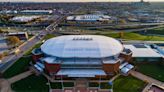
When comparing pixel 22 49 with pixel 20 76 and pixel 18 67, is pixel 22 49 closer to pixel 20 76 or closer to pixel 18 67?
pixel 18 67

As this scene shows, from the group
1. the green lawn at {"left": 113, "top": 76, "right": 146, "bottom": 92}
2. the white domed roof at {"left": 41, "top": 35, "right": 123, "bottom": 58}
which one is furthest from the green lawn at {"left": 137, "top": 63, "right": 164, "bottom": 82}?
the white domed roof at {"left": 41, "top": 35, "right": 123, "bottom": 58}

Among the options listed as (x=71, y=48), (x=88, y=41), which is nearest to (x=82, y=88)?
(x=71, y=48)

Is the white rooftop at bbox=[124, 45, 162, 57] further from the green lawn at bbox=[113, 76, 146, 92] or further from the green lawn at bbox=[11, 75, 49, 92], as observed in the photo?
the green lawn at bbox=[11, 75, 49, 92]

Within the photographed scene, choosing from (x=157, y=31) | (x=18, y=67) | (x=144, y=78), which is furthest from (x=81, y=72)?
(x=157, y=31)

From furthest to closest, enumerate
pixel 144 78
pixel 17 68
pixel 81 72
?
pixel 17 68, pixel 144 78, pixel 81 72

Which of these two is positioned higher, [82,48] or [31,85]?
[82,48]

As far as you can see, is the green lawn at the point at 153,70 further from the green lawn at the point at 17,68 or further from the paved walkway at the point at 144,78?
the green lawn at the point at 17,68
